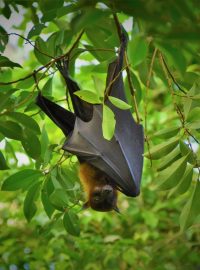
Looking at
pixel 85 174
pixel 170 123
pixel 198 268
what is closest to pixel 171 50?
pixel 85 174

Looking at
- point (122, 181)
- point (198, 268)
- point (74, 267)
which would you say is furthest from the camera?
point (198, 268)

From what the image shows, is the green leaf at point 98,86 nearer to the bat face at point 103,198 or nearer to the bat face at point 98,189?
the bat face at point 98,189

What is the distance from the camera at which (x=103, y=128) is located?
7.98ft

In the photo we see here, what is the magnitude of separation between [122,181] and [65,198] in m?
1.02

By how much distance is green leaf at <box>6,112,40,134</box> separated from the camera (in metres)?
3.24

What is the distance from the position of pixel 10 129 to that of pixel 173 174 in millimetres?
1060

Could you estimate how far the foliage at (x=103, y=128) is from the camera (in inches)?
72.0

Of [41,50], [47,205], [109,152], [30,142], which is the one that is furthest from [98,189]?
[41,50]

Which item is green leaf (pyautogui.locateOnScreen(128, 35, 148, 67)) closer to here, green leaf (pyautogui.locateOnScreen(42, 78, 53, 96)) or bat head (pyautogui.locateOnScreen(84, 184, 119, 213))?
green leaf (pyautogui.locateOnScreen(42, 78, 53, 96))

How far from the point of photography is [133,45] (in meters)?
1.88

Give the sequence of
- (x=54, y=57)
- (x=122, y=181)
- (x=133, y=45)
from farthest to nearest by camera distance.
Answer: (x=122, y=181) → (x=54, y=57) → (x=133, y=45)

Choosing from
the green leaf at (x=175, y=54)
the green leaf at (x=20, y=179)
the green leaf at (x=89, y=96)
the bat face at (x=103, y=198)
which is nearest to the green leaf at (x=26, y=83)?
the green leaf at (x=20, y=179)

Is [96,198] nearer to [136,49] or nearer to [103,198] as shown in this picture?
[103,198]

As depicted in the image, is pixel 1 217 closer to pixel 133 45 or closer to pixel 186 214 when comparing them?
pixel 186 214
